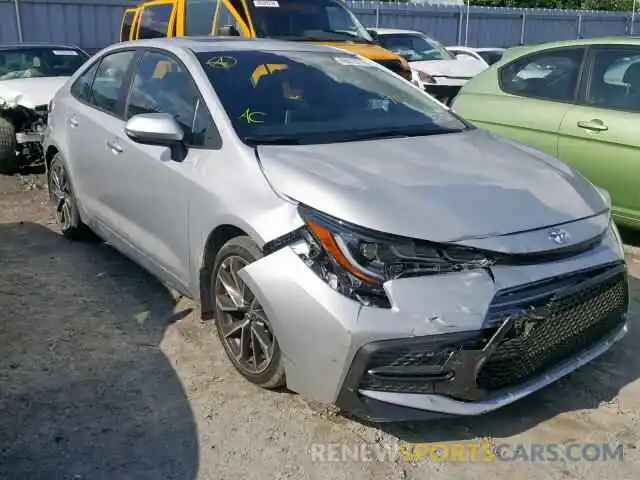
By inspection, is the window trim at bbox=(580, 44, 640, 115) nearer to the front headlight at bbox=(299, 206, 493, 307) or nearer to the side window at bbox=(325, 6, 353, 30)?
the front headlight at bbox=(299, 206, 493, 307)

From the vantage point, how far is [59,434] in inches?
119

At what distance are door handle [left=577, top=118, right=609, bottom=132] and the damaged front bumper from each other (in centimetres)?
256

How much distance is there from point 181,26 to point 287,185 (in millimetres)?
6383

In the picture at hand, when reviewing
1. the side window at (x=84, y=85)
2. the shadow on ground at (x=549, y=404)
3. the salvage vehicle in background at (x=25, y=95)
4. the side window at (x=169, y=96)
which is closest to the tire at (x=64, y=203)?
the side window at (x=84, y=85)

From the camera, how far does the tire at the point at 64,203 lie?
5344mm

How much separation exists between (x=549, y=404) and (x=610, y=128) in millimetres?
2669

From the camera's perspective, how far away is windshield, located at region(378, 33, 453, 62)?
12438 mm

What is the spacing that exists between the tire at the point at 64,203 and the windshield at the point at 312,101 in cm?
194

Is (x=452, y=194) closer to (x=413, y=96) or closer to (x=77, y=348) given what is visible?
(x=413, y=96)

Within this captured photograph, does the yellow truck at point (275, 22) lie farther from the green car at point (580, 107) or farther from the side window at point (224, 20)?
the green car at point (580, 107)

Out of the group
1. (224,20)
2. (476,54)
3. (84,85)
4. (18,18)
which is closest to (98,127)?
(84,85)

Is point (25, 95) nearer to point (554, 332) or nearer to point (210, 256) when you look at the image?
point (210, 256)

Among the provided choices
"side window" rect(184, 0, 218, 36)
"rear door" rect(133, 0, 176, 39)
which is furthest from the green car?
"rear door" rect(133, 0, 176, 39)

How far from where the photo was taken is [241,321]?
3377mm
